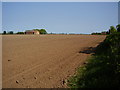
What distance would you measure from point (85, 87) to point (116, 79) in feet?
3.88

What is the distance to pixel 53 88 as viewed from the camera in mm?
4398

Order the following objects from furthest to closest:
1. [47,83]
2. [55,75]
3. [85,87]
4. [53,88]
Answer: [55,75] → [47,83] → [53,88] → [85,87]

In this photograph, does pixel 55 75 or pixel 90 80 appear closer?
pixel 90 80

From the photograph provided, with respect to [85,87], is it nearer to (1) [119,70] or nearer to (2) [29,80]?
(1) [119,70]

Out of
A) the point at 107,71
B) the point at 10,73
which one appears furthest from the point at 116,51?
the point at 10,73

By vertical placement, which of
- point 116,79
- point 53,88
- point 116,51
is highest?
point 116,51

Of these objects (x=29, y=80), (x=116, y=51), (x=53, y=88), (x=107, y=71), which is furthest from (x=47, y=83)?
(x=116, y=51)

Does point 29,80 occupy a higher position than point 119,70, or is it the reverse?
point 119,70

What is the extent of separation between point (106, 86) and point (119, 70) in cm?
95

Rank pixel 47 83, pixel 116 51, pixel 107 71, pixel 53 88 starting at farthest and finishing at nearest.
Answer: pixel 116 51
pixel 107 71
pixel 47 83
pixel 53 88

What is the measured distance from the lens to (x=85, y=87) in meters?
4.13

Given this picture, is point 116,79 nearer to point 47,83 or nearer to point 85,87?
point 85,87

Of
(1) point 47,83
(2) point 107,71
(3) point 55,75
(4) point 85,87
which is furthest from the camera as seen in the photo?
(3) point 55,75

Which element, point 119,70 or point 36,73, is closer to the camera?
point 119,70
